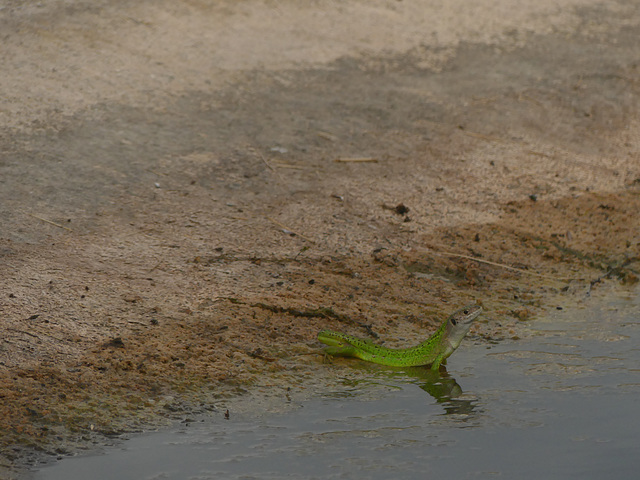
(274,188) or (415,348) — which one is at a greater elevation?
(274,188)

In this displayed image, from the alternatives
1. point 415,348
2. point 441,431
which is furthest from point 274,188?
point 441,431

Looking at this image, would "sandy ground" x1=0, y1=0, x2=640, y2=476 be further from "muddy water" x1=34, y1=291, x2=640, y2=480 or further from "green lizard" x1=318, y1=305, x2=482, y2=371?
"muddy water" x1=34, y1=291, x2=640, y2=480

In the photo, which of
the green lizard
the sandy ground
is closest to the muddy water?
the green lizard

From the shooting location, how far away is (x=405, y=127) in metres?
9.08

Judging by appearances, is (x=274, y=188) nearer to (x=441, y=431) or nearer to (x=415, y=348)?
(x=415, y=348)

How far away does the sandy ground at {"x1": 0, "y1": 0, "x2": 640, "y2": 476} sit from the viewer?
5406mm

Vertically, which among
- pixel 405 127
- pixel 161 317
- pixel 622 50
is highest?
pixel 622 50

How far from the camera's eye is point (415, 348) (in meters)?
5.55

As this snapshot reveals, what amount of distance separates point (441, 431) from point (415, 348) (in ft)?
2.74

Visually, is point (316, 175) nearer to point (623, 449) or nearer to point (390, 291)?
point (390, 291)

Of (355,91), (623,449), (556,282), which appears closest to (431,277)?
(556,282)

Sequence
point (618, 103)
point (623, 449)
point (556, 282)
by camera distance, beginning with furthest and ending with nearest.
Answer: point (618, 103) < point (556, 282) < point (623, 449)

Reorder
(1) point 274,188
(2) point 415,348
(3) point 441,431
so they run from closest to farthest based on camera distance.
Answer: (3) point 441,431
(2) point 415,348
(1) point 274,188

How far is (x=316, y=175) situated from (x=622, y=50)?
5500 millimetres
